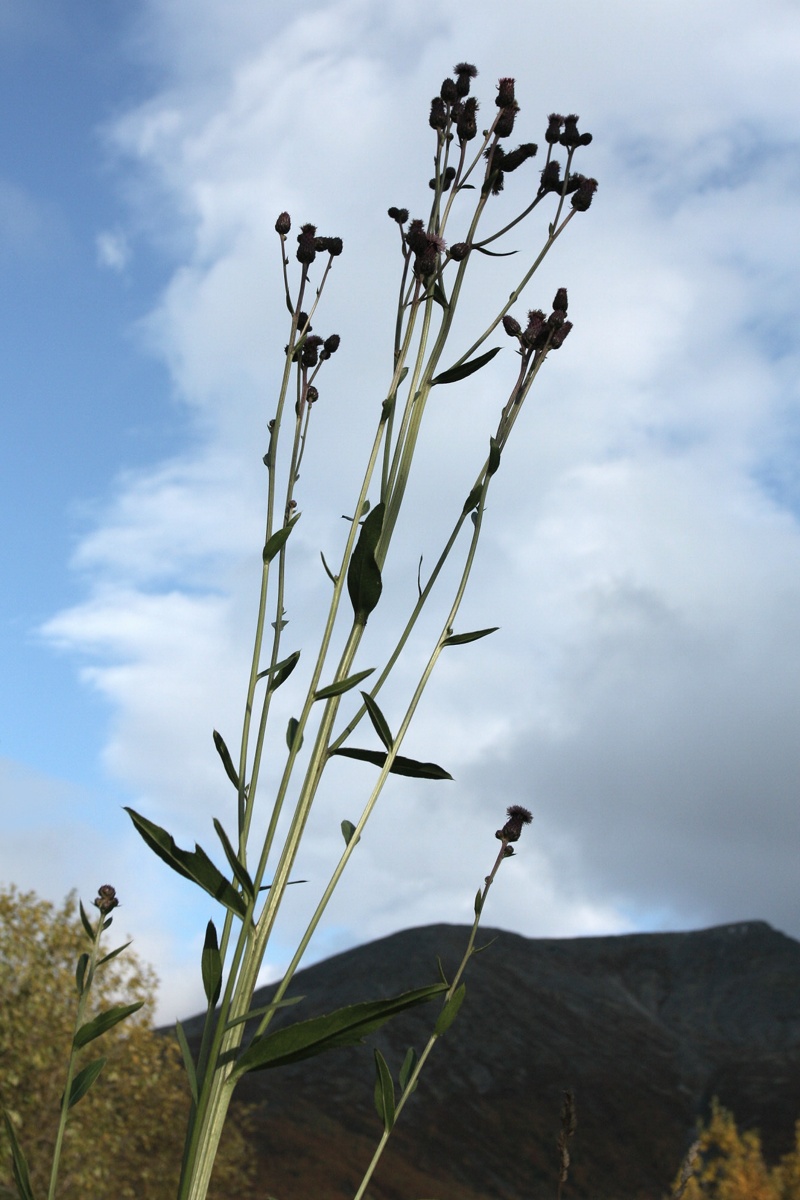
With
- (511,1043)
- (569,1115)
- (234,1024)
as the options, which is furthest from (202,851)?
(511,1043)

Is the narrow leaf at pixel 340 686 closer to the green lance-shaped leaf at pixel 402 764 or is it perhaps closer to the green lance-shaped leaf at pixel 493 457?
the green lance-shaped leaf at pixel 402 764

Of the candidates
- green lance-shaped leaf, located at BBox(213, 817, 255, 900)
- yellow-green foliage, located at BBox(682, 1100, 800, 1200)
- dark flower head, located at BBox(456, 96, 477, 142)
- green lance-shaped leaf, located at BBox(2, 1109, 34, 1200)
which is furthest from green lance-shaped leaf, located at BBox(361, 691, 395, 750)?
yellow-green foliage, located at BBox(682, 1100, 800, 1200)

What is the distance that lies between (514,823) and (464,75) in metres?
1.75

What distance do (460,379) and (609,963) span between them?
8608cm

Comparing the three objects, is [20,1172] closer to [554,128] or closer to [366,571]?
[366,571]

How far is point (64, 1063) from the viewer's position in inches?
467

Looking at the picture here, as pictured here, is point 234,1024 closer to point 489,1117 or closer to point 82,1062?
point 82,1062

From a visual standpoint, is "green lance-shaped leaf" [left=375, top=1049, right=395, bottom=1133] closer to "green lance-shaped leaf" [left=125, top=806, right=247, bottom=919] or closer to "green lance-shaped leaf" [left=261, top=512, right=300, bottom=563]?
"green lance-shaped leaf" [left=125, top=806, right=247, bottom=919]

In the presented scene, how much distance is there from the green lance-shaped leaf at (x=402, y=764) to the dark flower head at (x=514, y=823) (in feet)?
1.67

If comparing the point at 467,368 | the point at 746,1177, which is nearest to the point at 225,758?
the point at 467,368

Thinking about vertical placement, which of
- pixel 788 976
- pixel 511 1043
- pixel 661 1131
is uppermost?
pixel 788 976

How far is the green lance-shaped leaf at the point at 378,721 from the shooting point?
190 centimetres

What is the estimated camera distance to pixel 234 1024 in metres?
1.73

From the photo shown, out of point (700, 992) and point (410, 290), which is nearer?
point (410, 290)
